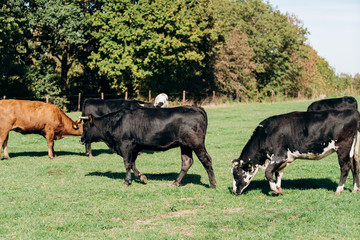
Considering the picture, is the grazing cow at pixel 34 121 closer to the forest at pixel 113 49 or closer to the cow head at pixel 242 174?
the cow head at pixel 242 174

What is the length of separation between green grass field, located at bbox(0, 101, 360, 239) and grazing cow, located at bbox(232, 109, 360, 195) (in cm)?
49

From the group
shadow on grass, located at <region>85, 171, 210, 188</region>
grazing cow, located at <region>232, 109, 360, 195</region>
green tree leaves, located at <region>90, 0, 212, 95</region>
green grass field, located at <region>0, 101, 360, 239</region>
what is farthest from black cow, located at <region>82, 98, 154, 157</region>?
green tree leaves, located at <region>90, 0, 212, 95</region>

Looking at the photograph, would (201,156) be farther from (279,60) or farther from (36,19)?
(279,60)

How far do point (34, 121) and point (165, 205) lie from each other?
776 centimetres

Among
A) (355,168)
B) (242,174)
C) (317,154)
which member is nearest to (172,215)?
(242,174)

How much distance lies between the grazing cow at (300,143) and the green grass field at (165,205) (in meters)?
0.49

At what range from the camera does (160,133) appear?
9938mm

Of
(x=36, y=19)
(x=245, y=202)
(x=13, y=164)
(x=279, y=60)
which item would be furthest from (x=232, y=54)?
(x=245, y=202)

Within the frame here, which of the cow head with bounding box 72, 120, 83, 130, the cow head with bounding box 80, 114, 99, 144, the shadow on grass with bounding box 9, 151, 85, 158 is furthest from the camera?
the shadow on grass with bounding box 9, 151, 85, 158

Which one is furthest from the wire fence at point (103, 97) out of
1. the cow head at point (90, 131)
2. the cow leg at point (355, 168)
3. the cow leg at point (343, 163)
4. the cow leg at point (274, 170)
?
the cow leg at point (343, 163)

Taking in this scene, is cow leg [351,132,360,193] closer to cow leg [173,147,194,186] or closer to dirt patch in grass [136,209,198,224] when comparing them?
dirt patch in grass [136,209,198,224]

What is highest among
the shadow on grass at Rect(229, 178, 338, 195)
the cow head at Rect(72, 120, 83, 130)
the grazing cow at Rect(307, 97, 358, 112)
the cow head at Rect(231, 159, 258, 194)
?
the grazing cow at Rect(307, 97, 358, 112)

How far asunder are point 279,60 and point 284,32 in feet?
12.3

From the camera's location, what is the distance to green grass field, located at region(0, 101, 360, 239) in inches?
260
